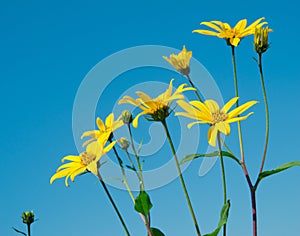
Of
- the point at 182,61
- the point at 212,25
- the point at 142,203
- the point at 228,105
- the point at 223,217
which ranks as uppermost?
the point at 212,25

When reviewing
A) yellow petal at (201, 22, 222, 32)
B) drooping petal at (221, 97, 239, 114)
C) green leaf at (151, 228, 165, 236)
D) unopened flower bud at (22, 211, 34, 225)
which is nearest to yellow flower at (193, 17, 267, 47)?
yellow petal at (201, 22, 222, 32)

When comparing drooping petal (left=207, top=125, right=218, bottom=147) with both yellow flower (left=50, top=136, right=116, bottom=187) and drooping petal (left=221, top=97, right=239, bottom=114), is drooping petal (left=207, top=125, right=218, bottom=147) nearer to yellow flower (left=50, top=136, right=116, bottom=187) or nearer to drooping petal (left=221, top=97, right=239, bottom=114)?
drooping petal (left=221, top=97, right=239, bottom=114)

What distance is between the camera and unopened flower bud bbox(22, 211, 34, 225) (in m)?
4.20

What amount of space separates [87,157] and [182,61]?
0.68 meters

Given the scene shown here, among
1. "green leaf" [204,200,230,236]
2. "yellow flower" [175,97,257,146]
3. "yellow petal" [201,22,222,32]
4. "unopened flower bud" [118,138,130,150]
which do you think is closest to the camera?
"green leaf" [204,200,230,236]

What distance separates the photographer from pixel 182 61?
6.97ft

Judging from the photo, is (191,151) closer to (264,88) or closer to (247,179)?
(247,179)

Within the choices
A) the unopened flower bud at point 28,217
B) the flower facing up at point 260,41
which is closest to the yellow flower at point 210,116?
the flower facing up at point 260,41

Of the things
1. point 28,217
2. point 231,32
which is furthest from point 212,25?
point 28,217

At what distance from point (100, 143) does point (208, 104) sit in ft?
1.24

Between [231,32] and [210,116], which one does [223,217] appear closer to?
[210,116]

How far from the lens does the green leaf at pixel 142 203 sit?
1.64 metres

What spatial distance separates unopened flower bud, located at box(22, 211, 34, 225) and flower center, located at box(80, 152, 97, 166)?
8.72 feet

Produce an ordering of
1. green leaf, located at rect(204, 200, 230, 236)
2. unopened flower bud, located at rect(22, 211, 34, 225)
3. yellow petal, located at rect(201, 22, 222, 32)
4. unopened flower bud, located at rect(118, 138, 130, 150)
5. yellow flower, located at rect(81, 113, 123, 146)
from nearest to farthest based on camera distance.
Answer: green leaf, located at rect(204, 200, 230, 236)
yellow flower, located at rect(81, 113, 123, 146)
unopened flower bud, located at rect(118, 138, 130, 150)
yellow petal, located at rect(201, 22, 222, 32)
unopened flower bud, located at rect(22, 211, 34, 225)
